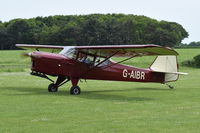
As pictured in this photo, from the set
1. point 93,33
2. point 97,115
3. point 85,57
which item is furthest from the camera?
point 93,33

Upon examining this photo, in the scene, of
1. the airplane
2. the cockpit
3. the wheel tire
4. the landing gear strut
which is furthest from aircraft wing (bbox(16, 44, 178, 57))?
the wheel tire

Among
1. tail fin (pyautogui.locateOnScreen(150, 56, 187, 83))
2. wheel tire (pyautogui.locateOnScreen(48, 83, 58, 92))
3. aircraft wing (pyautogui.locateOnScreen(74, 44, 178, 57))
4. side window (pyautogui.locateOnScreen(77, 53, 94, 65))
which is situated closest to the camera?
aircraft wing (pyautogui.locateOnScreen(74, 44, 178, 57))

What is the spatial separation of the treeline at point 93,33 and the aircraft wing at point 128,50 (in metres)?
64.8

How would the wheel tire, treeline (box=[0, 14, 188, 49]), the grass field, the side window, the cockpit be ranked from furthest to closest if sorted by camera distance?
treeline (box=[0, 14, 188, 49]) → the wheel tire → the side window → the cockpit → the grass field

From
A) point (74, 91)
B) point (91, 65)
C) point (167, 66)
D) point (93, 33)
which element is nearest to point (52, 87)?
point (74, 91)

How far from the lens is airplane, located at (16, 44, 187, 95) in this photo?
16.2m

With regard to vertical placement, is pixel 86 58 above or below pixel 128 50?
below

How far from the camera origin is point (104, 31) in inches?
3583

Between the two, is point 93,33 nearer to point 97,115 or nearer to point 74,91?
point 74,91

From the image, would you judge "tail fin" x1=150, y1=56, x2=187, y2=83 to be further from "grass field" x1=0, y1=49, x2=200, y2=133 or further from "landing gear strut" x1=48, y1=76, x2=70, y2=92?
"grass field" x1=0, y1=49, x2=200, y2=133

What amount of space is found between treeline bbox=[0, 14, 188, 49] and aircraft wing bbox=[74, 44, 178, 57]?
213 feet

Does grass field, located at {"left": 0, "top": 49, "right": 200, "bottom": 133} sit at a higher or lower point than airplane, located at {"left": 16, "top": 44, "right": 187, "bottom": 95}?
lower

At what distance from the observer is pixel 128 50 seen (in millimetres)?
16250

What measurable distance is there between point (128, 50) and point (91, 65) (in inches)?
76.8
